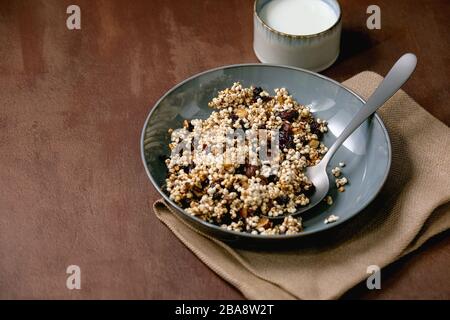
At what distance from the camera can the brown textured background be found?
34.9 inches

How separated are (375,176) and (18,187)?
0.56 m

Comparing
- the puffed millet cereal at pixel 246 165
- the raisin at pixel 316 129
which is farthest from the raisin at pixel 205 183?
the raisin at pixel 316 129

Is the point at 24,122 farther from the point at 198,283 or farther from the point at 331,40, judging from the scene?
the point at 331,40

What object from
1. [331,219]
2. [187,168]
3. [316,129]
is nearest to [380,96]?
[316,129]

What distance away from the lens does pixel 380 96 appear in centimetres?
98

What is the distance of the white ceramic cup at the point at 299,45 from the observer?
108 centimetres

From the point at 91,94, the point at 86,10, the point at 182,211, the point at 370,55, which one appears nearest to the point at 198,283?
the point at 182,211

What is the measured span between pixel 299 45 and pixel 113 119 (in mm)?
348

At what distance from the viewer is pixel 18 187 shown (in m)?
1.00

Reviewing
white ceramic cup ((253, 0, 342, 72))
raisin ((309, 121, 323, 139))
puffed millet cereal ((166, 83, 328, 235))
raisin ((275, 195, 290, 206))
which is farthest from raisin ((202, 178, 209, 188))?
white ceramic cup ((253, 0, 342, 72))

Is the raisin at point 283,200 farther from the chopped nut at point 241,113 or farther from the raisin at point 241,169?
the chopped nut at point 241,113
